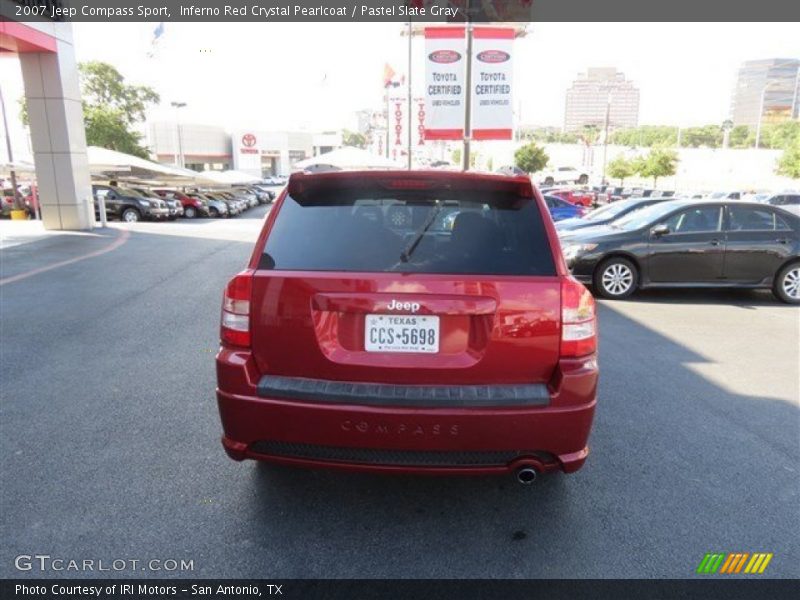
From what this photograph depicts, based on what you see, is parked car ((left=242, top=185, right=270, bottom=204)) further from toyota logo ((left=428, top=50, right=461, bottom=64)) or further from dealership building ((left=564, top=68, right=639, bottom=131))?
dealership building ((left=564, top=68, right=639, bottom=131))

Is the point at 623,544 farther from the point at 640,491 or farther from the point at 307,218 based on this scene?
the point at 307,218

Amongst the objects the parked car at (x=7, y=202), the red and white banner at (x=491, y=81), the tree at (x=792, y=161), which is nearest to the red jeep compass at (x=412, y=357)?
the red and white banner at (x=491, y=81)

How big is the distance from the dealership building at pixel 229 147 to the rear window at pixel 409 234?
72860 mm

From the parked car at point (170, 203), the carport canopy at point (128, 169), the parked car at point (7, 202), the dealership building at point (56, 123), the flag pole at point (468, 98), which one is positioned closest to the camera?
the flag pole at point (468, 98)

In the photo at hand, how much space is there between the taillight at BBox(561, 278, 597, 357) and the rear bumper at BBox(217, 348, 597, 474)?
0.06 m

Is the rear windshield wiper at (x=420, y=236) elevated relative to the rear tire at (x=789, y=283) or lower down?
elevated

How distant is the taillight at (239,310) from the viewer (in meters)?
2.75

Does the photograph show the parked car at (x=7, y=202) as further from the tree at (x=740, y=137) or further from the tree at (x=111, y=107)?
the tree at (x=740, y=137)

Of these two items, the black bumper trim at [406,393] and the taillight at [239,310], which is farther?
the taillight at [239,310]

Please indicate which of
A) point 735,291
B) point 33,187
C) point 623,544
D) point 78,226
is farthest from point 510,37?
point 33,187

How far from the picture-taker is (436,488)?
10.9 feet

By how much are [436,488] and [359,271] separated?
142 cm

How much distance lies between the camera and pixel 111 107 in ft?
181

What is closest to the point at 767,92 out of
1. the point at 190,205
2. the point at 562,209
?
the point at 562,209
